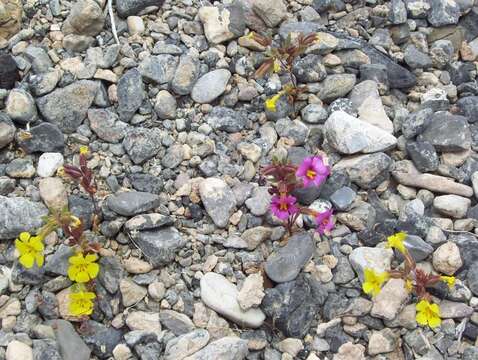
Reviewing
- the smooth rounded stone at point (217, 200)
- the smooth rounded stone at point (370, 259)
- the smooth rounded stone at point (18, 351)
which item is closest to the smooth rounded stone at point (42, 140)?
the smooth rounded stone at point (217, 200)

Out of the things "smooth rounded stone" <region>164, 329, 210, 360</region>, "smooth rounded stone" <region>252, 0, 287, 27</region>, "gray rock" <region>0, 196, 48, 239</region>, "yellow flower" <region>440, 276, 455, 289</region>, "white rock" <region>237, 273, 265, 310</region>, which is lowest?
"smooth rounded stone" <region>164, 329, 210, 360</region>

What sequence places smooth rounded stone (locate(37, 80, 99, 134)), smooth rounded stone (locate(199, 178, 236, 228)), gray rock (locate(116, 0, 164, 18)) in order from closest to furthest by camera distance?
smooth rounded stone (locate(199, 178, 236, 228)) → smooth rounded stone (locate(37, 80, 99, 134)) → gray rock (locate(116, 0, 164, 18))

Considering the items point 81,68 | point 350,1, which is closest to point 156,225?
point 81,68

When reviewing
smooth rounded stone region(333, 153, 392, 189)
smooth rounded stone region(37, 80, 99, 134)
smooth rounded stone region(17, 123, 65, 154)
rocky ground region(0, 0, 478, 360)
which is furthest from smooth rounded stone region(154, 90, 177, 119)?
smooth rounded stone region(333, 153, 392, 189)

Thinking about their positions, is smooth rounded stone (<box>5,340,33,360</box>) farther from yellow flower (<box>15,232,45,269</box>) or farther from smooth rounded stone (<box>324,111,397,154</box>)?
smooth rounded stone (<box>324,111,397,154</box>)

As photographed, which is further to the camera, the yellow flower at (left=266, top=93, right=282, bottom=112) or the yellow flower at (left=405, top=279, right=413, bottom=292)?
the yellow flower at (left=266, top=93, right=282, bottom=112)

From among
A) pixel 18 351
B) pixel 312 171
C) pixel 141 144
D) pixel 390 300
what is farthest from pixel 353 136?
pixel 18 351

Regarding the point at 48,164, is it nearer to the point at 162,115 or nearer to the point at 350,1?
the point at 162,115
